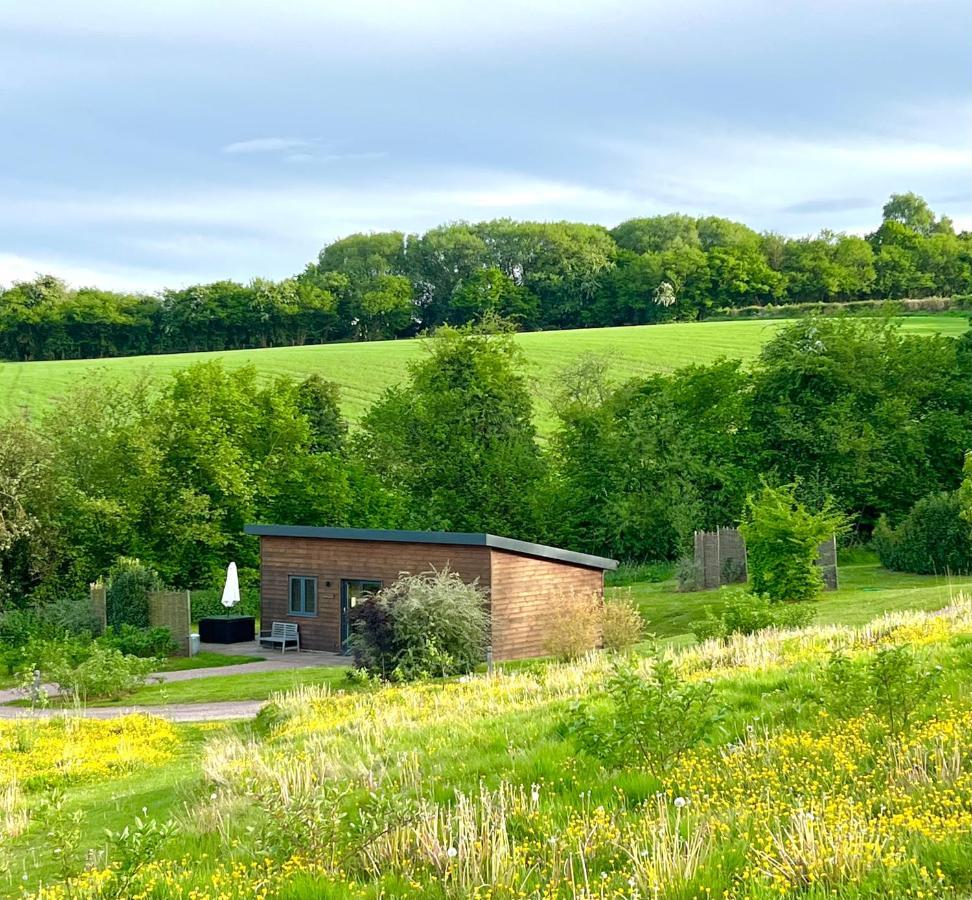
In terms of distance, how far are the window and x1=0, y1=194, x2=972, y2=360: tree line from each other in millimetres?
58850

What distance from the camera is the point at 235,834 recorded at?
7871mm

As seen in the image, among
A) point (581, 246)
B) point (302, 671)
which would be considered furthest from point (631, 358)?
point (302, 671)

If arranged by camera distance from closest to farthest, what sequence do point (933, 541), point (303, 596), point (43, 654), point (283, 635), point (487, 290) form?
point (43, 654) < point (283, 635) < point (303, 596) < point (933, 541) < point (487, 290)

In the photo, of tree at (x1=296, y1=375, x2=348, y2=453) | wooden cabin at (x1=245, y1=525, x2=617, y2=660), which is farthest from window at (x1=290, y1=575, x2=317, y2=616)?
tree at (x1=296, y1=375, x2=348, y2=453)

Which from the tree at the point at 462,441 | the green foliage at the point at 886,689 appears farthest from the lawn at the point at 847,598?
the green foliage at the point at 886,689

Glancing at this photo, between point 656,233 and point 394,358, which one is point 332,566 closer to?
point 394,358

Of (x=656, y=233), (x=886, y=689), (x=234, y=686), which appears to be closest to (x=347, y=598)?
(x=234, y=686)

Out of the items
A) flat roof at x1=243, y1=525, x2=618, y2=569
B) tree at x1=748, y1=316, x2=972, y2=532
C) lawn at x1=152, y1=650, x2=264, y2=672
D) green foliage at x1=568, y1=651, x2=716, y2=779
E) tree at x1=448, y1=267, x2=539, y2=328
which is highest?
tree at x1=448, y1=267, x2=539, y2=328

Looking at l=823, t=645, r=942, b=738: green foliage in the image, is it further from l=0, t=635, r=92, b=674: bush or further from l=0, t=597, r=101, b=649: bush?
l=0, t=597, r=101, b=649: bush

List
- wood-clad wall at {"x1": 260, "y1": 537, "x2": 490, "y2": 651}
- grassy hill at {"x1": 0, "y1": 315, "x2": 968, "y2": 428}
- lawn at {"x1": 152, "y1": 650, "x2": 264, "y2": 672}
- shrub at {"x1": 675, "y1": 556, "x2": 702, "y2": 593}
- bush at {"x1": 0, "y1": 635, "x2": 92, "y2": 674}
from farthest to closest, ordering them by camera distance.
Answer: grassy hill at {"x1": 0, "y1": 315, "x2": 968, "y2": 428}
shrub at {"x1": 675, "y1": 556, "x2": 702, "y2": 593}
lawn at {"x1": 152, "y1": 650, "x2": 264, "y2": 672}
wood-clad wall at {"x1": 260, "y1": 537, "x2": 490, "y2": 651}
bush at {"x1": 0, "y1": 635, "x2": 92, "y2": 674}

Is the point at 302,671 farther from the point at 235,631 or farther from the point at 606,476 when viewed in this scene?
the point at 606,476

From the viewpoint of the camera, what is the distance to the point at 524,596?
25.4 m

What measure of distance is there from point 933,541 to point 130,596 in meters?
20.9

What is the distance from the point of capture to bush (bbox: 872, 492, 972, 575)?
28.0m
